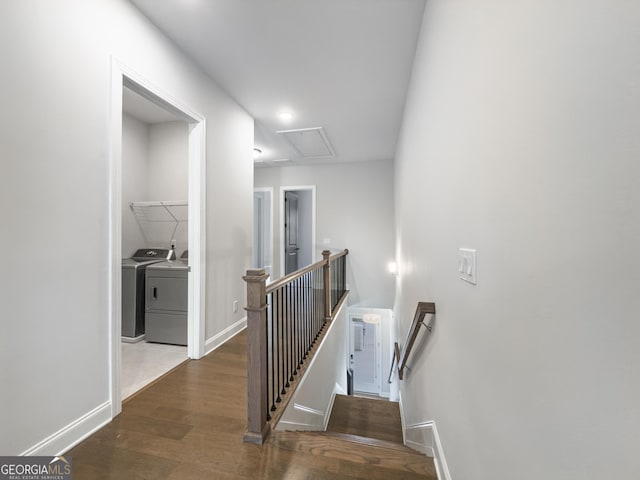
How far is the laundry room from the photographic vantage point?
9.44ft

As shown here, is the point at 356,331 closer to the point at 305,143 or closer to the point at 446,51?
the point at 305,143

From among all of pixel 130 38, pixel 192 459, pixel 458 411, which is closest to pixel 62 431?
pixel 192 459

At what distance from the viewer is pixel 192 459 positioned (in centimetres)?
144

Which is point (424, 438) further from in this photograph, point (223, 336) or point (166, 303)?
point (166, 303)

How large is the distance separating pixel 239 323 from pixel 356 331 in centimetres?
353

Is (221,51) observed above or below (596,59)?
above

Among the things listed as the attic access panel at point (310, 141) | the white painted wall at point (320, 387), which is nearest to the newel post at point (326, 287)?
the white painted wall at point (320, 387)

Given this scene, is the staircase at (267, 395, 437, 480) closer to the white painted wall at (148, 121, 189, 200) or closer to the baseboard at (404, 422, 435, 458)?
the baseboard at (404, 422, 435, 458)

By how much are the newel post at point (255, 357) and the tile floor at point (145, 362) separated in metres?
1.07

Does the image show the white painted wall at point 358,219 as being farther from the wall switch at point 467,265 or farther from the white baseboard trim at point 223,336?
the wall switch at point 467,265

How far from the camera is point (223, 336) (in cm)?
292

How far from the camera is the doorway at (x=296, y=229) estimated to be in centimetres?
592

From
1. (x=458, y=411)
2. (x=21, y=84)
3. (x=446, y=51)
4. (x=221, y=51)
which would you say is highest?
(x=221, y=51)

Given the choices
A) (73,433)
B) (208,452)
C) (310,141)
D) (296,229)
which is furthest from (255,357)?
(296,229)
